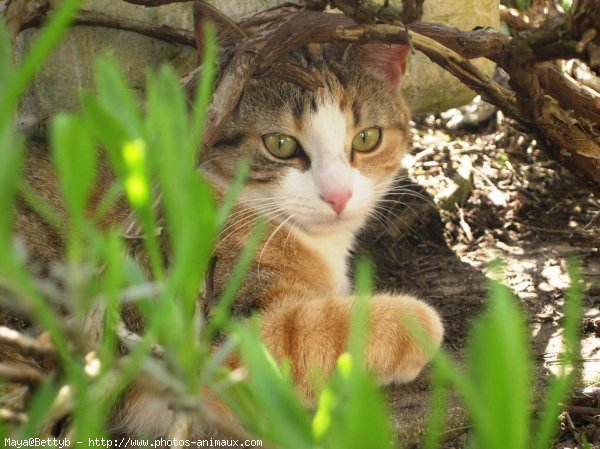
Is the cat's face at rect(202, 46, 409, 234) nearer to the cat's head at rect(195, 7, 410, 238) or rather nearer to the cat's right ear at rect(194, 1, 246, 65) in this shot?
the cat's head at rect(195, 7, 410, 238)

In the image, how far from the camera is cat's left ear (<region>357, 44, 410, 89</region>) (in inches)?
90.2

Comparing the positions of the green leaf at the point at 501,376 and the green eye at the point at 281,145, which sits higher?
the green eye at the point at 281,145

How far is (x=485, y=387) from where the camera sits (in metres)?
0.34

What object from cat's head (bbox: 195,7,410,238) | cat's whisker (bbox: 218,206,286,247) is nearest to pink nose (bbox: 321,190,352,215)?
cat's head (bbox: 195,7,410,238)

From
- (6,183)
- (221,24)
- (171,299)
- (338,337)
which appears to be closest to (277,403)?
(171,299)

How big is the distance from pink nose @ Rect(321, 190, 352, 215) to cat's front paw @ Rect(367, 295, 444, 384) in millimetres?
374

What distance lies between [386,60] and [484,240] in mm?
902

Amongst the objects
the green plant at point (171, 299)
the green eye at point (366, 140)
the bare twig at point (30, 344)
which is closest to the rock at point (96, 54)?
the green eye at point (366, 140)

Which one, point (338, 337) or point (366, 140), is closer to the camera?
point (338, 337)

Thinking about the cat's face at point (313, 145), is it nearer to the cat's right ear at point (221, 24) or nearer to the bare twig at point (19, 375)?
the cat's right ear at point (221, 24)

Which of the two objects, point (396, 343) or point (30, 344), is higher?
point (30, 344)

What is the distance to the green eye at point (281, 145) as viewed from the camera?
2119 mm

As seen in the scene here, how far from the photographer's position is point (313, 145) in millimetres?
2074

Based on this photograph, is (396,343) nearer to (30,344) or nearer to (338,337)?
(338,337)
